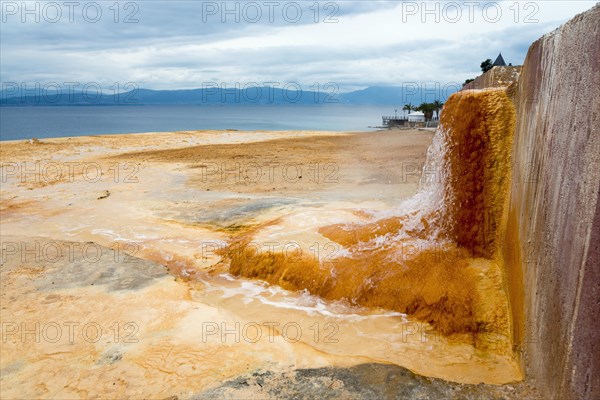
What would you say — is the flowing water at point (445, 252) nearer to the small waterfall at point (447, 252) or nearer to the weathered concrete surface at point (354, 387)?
the small waterfall at point (447, 252)

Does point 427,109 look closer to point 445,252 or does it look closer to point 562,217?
point 445,252

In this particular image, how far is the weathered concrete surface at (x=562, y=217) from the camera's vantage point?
2914 mm

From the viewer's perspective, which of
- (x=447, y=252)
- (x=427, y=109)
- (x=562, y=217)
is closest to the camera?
(x=562, y=217)

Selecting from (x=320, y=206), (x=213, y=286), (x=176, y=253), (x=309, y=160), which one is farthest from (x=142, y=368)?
(x=309, y=160)

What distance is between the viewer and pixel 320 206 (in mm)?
9867

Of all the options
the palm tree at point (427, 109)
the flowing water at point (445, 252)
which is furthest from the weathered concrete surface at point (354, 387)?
the palm tree at point (427, 109)

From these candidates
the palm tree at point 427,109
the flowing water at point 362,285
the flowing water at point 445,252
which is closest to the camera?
the flowing water at point 362,285

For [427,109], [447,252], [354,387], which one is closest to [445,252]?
[447,252]

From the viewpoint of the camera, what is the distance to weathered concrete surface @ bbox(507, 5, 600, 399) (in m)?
2.91

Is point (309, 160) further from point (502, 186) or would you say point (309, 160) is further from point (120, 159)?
point (502, 186)

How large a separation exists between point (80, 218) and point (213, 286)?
16.3 feet

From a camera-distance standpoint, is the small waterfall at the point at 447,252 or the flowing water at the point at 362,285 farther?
the small waterfall at the point at 447,252

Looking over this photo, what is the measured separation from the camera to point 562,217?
3438 mm

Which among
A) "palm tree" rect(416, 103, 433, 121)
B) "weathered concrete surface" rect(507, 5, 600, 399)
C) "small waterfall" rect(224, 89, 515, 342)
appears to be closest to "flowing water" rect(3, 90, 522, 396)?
"small waterfall" rect(224, 89, 515, 342)
